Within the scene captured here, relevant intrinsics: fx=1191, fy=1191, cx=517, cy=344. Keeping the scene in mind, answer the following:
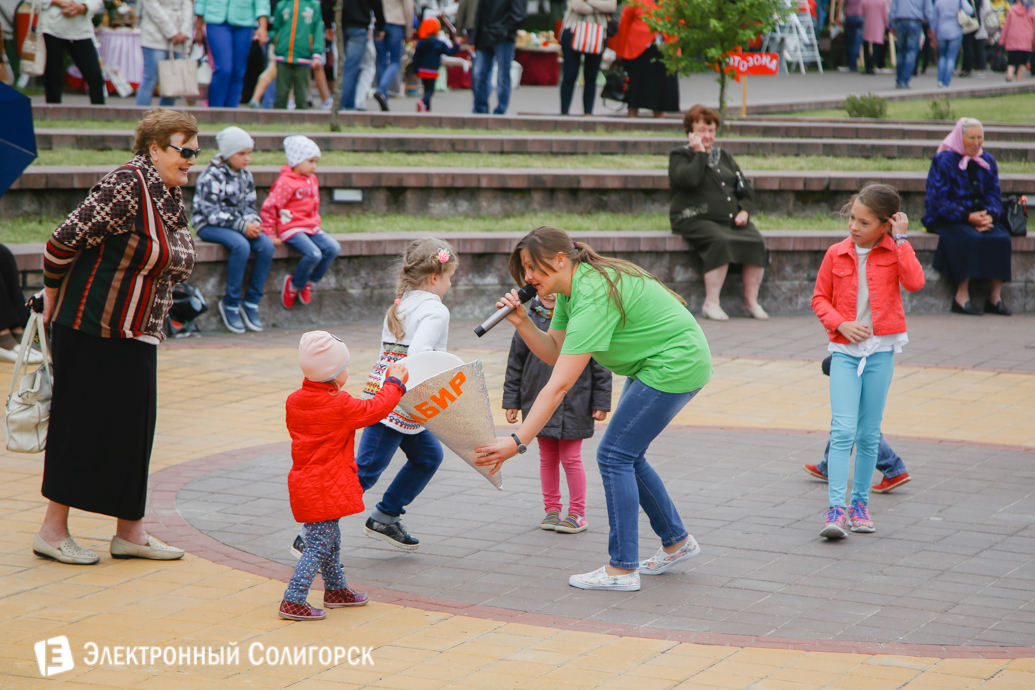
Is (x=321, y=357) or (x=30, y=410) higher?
(x=321, y=357)

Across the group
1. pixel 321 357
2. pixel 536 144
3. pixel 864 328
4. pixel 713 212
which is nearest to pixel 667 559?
pixel 864 328

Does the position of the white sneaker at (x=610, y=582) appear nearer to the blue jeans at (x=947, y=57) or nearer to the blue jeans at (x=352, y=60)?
the blue jeans at (x=352, y=60)

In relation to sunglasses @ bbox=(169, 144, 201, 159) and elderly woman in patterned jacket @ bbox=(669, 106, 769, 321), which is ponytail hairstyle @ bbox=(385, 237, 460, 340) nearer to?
→ sunglasses @ bbox=(169, 144, 201, 159)

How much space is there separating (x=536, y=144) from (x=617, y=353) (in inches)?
381

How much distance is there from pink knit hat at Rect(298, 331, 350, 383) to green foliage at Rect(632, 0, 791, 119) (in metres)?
11.1

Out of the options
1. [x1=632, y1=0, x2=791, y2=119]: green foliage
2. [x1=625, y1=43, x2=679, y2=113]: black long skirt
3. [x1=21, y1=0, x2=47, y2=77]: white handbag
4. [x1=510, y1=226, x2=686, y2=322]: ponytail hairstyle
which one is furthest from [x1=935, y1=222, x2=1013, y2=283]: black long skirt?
[x1=21, y1=0, x2=47, y2=77]: white handbag

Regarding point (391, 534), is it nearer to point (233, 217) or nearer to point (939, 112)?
point (233, 217)

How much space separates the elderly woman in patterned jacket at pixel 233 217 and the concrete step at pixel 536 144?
2.42 metres

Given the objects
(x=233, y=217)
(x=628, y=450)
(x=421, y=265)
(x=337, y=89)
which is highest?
(x=337, y=89)

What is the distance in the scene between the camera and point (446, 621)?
4477 mm

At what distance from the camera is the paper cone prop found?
457 centimetres

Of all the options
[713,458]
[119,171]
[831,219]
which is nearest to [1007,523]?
[713,458]

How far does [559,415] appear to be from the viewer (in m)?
5.68

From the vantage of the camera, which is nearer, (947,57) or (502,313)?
(502,313)
